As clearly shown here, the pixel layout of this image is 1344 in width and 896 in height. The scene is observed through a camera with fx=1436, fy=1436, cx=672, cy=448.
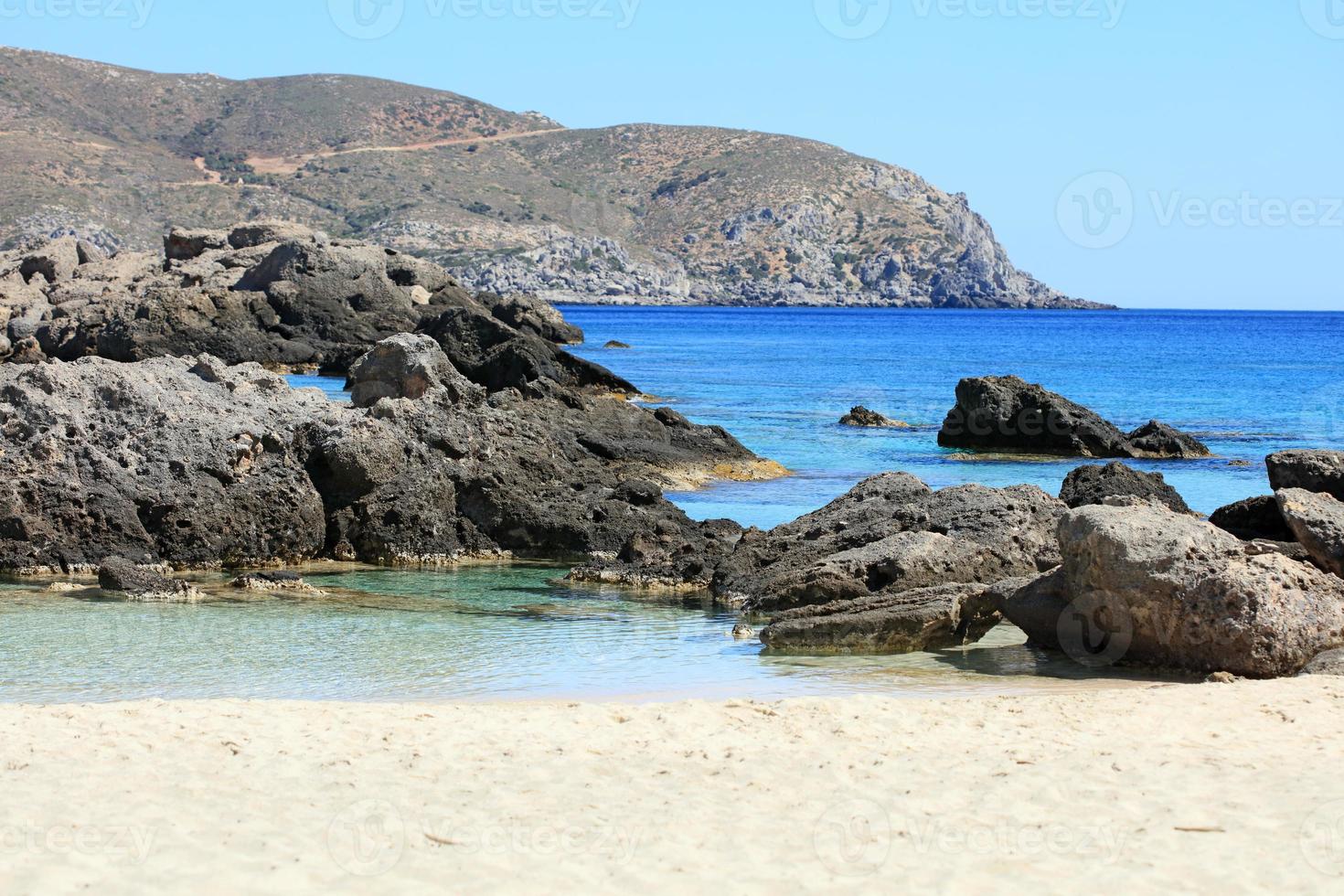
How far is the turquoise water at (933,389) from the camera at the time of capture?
22016 millimetres

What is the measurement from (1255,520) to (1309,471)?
1.11 m

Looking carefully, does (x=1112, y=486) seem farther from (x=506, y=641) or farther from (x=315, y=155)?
(x=315, y=155)

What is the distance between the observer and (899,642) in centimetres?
987

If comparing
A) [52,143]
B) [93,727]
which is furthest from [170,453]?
[52,143]

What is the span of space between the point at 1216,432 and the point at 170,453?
2495 cm

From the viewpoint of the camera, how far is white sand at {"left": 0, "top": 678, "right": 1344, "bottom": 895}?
525cm

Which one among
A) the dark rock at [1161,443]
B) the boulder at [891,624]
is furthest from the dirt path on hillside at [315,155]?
the boulder at [891,624]

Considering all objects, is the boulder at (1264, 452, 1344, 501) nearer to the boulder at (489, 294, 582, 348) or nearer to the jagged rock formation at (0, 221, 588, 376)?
the jagged rock formation at (0, 221, 588, 376)

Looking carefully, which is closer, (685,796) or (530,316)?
(685,796)

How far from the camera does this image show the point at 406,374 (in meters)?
16.9

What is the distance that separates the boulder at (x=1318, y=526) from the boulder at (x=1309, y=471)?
5.92ft

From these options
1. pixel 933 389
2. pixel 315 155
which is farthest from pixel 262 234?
pixel 315 155

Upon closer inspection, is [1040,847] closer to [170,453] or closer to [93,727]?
[93,727]

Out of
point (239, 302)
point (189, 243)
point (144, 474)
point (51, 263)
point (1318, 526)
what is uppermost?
point (189, 243)
